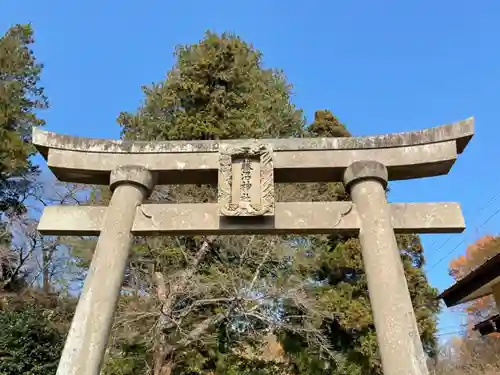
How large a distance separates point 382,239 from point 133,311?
8234 mm

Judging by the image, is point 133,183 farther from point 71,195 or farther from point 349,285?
point 71,195

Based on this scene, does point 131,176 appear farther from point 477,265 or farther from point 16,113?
point 477,265

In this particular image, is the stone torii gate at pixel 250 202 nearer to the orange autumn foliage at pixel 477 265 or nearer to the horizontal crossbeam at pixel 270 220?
the horizontal crossbeam at pixel 270 220

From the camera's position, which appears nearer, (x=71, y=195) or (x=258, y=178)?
(x=258, y=178)

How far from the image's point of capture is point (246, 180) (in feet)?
17.5

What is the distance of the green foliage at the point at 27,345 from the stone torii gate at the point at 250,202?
626 cm

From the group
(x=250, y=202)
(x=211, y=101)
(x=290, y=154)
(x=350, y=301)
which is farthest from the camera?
(x=211, y=101)

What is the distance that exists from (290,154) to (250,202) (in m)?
0.88

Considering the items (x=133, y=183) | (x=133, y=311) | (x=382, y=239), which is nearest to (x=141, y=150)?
(x=133, y=183)

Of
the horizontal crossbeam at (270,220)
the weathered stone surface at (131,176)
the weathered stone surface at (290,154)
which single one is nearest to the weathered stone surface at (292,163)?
the weathered stone surface at (290,154)

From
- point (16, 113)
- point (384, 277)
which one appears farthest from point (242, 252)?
point (16, 113)

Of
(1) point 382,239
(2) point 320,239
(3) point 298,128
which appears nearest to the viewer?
(1) point 382,239

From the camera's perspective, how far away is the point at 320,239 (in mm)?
14609

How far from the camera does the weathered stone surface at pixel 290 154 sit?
18.1ft
